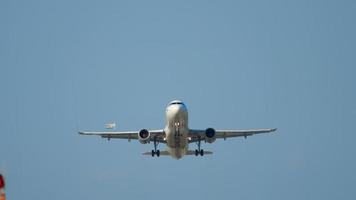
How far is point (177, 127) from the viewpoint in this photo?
5806 centimetres

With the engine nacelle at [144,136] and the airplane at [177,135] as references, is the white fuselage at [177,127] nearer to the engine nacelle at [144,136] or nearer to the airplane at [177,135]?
the airplane at [177,135]

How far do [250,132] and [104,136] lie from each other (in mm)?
15995

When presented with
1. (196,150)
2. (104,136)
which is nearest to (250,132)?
(196,150)

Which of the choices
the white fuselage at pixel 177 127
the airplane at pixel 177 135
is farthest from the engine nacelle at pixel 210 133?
the white fuselage at pixel 177 127

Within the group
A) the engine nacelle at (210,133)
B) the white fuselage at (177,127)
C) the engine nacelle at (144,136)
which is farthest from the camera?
the engine nacelle at (210,133)

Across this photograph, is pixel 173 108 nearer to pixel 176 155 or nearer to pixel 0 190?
pixel 176 155

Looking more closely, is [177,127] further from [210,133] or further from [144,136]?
[210,133]

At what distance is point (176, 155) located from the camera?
63.6 metres

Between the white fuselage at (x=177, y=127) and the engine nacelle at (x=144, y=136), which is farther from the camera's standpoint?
the engine nacelle at (x=144, y=136)

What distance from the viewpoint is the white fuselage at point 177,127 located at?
188 feet

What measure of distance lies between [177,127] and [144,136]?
640 cm

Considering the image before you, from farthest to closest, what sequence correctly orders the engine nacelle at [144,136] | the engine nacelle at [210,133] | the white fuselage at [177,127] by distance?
the engine nacelle at [210,133], the engine nacelle at [144,136], the white fuselage at [177,127]

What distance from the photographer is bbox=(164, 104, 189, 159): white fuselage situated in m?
57.4

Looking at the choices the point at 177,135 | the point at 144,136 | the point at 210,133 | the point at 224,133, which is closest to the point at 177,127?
the point at 177,135
